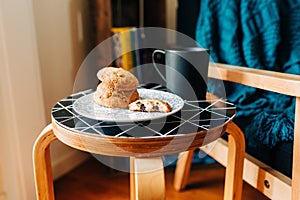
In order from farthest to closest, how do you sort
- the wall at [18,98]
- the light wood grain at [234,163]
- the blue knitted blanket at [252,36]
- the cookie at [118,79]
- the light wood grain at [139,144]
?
the blue knitted blanket at [252,36], the wall at [18,98], the light wood grain at [234,163], the cookie at [118,79], the light wood grain at [139,144]

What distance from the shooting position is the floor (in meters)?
1.13

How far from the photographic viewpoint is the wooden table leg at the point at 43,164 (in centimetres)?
69

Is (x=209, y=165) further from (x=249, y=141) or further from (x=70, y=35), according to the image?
(x=70, y=35)

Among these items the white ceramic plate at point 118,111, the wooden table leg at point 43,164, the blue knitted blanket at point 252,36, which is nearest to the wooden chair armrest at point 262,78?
the blue knitted blanket at point 252,36

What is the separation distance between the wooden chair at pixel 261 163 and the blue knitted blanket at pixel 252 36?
0.52 feet

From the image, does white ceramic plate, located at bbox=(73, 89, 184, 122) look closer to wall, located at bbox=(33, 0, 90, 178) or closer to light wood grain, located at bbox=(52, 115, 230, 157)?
light wood grain, located at bbox=(52, 115, 230, 157)

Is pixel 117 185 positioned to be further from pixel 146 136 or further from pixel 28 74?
pixel 146 136

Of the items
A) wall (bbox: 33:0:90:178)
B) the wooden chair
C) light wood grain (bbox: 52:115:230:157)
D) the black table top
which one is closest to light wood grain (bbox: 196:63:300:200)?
the wooden chair

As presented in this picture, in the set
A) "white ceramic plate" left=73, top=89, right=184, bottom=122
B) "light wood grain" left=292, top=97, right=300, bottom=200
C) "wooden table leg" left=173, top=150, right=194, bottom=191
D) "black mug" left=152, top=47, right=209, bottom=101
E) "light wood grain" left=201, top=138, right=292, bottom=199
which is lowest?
"wooden table leg" left=173, top=150, right=194, bottom=191

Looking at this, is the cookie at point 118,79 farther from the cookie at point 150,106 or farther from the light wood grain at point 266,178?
the light wood grain at point 266,178

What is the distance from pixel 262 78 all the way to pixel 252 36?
36 cm

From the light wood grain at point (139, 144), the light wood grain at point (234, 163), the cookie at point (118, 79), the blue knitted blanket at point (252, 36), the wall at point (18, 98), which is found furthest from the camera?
the blue knitted blanket at point (252, 36)

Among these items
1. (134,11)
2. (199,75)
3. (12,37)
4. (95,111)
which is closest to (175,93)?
(199,75)

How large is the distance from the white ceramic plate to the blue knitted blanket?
39cm
